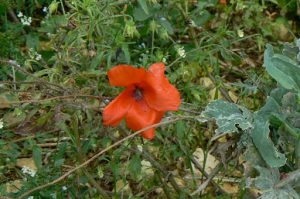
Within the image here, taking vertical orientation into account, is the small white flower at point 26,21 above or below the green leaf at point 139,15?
above

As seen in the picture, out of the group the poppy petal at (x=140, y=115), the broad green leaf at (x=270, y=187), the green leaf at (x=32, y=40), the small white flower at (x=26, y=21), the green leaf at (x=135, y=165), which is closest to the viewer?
the broad green leaf at (x=270, y=187)

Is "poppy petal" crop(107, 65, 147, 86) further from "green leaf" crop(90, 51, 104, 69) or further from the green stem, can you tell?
the green stem

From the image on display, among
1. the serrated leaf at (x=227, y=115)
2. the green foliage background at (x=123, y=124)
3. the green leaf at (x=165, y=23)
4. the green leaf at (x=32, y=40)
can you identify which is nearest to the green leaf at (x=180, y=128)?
the green foliage background at (x=123, y=124)

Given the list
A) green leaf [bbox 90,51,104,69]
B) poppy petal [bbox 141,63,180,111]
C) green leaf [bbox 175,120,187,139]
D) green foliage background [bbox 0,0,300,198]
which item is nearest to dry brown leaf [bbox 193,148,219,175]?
green foliage background [bbox 0,0,300,198]

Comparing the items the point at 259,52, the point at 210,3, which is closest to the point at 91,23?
the point at 210,3

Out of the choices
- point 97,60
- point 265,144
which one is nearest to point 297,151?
point 265,144

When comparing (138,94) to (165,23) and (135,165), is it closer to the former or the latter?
(135,165)

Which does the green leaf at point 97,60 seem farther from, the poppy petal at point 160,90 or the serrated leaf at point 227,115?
the serrated leaf at point 227,115
